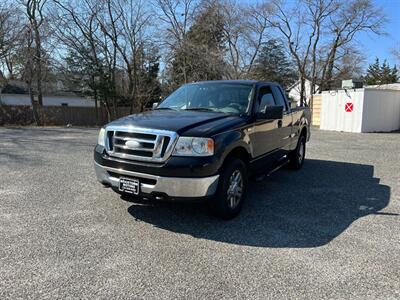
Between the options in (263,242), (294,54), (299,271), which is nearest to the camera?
(299,271)

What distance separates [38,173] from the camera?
6.93 meters

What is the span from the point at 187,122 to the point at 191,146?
43 cm

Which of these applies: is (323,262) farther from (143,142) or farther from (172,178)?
(143,142)

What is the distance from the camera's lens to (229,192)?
427 cm

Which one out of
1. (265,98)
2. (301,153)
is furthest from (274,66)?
(265,98)

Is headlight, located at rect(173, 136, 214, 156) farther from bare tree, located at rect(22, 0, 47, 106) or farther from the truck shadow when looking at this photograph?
bare tree, located at rect(22, 0, 47, 106)

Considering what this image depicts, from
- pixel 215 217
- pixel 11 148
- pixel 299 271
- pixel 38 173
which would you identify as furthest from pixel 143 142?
pixel 11 148

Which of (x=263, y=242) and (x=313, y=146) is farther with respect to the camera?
(x=313, y=146)

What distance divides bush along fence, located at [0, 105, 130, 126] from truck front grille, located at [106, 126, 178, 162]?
912 inches

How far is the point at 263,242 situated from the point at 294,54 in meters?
35.5

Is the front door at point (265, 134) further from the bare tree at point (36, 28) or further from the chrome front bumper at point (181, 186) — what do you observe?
the bare tree at point (36, 28)

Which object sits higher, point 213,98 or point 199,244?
point 213,98

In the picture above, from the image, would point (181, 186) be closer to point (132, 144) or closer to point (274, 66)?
point (132, 144)

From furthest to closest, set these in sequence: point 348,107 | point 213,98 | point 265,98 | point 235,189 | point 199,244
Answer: point 348,107 < point 265,98 < point 213,98 < point 235,189 < point 199,244
